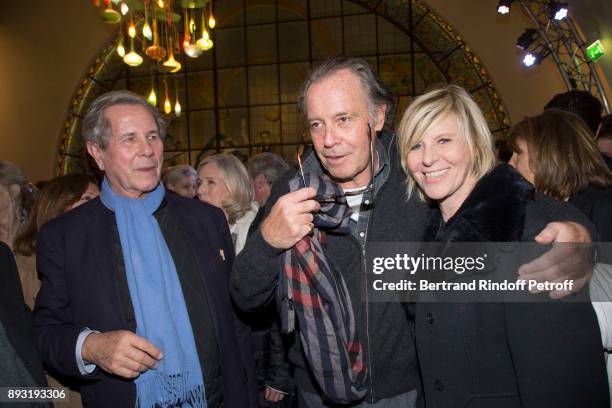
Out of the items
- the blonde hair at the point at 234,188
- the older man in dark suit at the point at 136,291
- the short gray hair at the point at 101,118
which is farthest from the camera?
the blonde hair at the point at 234,188

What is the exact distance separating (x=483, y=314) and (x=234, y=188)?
8.01 ft

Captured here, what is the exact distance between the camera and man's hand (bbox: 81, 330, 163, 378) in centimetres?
159

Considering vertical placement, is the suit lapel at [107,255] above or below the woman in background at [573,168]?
below

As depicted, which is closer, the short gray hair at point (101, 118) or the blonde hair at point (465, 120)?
the blonde hair at point (465, 120)

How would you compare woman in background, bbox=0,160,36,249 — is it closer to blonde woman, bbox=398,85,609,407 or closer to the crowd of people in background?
the crowd of people in background

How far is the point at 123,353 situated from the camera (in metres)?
1.59

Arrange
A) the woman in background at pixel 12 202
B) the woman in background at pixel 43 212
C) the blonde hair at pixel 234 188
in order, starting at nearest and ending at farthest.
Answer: the woman in background at pixel 43 212
the woman in background at pixel 12 202
the blonde hair at pixel 234 188

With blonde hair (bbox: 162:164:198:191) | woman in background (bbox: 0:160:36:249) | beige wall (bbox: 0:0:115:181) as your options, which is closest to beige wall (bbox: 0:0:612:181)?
beige wall (bbox: 0:0:115:181)

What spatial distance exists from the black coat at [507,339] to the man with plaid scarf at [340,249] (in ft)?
0.64

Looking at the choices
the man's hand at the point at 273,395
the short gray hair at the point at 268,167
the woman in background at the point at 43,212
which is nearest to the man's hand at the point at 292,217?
the man's hand at the point at 273,395

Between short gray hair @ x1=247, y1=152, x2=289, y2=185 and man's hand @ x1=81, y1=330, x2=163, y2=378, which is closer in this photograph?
man's hand @ x1=81, y1=330, x2=163, y2=378

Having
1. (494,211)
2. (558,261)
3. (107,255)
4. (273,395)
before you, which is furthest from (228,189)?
(558,261)

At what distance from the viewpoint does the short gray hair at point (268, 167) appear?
157 inches

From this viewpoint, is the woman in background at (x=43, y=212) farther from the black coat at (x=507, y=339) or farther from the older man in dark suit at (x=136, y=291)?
the black coat at (x=507, y=339)
